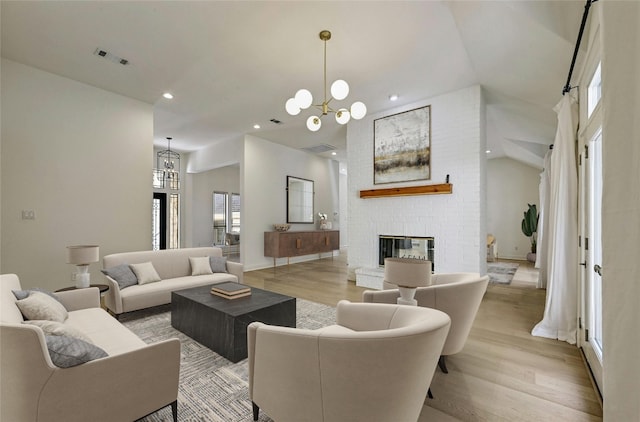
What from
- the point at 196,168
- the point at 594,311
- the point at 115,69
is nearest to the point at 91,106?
the point at 115,69

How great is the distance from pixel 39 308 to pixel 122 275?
1533 millimetres

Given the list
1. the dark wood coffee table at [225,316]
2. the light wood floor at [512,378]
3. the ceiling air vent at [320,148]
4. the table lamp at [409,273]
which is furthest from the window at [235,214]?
the table lamp at [409,273]

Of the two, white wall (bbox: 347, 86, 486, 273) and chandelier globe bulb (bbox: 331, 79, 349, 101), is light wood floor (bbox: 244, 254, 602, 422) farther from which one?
chandelier globe bulb (bbox: 331, 79, 349, 101)

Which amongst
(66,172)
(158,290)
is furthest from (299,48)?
(66,172)

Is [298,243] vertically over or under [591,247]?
under

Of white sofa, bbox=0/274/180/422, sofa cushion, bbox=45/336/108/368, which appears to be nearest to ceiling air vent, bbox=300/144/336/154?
white sofa, bbox=0/274/180/422

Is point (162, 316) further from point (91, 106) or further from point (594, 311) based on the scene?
point (594, 311)

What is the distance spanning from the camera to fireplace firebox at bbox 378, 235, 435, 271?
4684 mm

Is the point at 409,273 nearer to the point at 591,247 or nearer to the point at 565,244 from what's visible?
the point at 591,247

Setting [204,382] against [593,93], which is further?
[593,93]

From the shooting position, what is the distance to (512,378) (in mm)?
2164

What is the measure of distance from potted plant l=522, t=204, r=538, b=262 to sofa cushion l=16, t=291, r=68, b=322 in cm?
928

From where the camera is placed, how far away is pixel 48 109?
3.81m

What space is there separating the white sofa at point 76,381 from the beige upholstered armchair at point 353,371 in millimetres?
689
